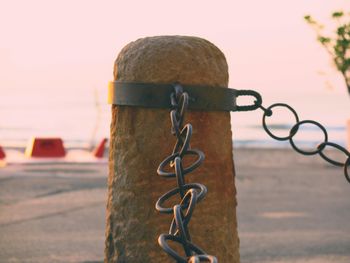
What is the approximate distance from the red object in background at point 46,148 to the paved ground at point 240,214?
1.21 m

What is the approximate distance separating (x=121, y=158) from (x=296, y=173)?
1069cm

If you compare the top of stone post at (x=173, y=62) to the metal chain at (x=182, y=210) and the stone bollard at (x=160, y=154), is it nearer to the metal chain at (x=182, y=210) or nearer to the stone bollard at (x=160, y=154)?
the stone bollard at (x=160, y=154)

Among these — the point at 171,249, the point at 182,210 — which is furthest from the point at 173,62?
the point at 171,249

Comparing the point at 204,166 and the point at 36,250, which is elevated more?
the point at 204,166

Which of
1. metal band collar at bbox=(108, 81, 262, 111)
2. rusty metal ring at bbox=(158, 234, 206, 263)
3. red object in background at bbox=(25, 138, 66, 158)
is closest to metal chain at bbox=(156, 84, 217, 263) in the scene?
rusty metal ring at bbox=(158, 234, 206, 263)

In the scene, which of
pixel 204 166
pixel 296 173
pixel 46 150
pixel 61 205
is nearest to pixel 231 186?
→ pixel 204 166

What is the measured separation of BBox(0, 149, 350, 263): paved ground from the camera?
6.55 meters

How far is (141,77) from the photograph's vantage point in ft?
9.55

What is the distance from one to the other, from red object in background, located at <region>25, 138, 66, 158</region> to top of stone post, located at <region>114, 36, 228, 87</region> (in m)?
12.4

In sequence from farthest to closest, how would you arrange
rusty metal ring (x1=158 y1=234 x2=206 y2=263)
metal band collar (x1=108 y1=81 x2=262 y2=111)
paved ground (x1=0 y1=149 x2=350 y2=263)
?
1. paved ground (x1=0 y1=149 x2=350 y2=263)
2. metal band collar (x1=108 y1=81 x2=262 y2=111)
3. rusty metal ring (x1=158 y1=234 x2=206 y2=263)

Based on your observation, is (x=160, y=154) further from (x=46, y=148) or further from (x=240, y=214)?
(x=46, y=148)

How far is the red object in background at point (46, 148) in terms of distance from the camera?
15242 millimetres

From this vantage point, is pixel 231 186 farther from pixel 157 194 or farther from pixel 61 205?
pixel 61 205

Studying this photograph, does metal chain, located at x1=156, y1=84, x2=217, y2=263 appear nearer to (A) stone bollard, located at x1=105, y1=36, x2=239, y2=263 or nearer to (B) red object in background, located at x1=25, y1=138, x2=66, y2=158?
(A) stone bollard, located at x1=105, y1=36, x2=239, y2=263
